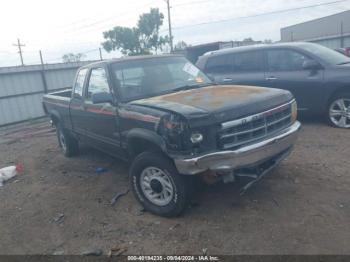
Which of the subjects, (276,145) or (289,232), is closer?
(289,232)

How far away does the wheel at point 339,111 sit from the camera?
6.61 m

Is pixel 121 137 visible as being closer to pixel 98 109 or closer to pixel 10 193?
pixel 98 109

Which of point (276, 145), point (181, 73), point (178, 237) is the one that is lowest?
point (178, 237)

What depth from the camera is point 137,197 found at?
4234 millimetres

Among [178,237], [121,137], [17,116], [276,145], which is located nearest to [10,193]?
[121,137]

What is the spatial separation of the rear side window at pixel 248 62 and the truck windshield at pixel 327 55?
3.28 feet

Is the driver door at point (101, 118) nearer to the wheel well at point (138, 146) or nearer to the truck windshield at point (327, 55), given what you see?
the wheel well at point (138, 146)

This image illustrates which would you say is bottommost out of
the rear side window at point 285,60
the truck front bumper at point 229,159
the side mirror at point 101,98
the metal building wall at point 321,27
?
the truck front bumper at point 229,159

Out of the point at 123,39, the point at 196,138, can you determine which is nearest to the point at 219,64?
the point at 196,138

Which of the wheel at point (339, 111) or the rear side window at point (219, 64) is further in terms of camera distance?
the rear side window at point (219, 64)

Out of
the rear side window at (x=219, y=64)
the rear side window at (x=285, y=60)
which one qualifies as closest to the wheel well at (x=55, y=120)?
the rear side window at (x=219, y=64)

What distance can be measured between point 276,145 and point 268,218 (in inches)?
32.1

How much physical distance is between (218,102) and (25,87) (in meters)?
12.5

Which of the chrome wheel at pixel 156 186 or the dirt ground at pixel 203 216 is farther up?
the chrome wheel at pixel 156 186
